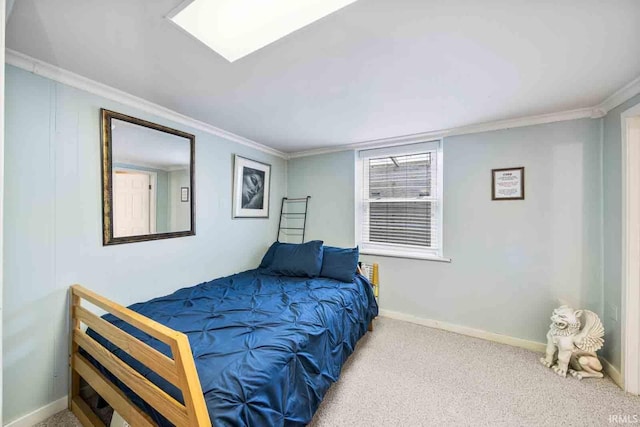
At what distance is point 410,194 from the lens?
3076mm

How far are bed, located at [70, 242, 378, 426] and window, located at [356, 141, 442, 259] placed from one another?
44.7 inches

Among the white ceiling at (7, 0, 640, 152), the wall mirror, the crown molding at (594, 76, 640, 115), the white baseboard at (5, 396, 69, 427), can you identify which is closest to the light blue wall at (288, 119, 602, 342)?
the crown molding at (594, 76, 640, 115)

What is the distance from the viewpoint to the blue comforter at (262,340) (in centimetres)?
118

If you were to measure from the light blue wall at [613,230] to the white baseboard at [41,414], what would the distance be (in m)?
3.86

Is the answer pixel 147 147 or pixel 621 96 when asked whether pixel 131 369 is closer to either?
pixel 147 147

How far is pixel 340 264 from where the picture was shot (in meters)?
2.75

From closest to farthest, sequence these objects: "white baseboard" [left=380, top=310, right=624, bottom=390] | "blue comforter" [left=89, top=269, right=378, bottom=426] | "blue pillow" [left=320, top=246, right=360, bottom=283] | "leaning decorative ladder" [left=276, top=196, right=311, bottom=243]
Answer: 1. "blue comforter" [left=89, top=269, right=378, bottom=426]
2. "white baseboard" [left=380, top=310, right=624, bottom=390]
3. "blue pillow" [left=320, top=246, right=360, bottom=283]
4. "leaning decorative ladder" [left=276, top=196, right=311, bottom=243]

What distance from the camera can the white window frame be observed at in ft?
9.39

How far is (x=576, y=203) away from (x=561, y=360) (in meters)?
1.28

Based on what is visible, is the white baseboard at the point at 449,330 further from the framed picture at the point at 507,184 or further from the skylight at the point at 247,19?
the skylight at the point at 247,19

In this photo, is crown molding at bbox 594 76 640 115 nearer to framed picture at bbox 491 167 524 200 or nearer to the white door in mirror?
framed picture at bbox 491 167 524 200

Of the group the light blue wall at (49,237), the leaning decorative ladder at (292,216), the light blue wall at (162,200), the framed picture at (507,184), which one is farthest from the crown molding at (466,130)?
the light blue wall at (49,237)

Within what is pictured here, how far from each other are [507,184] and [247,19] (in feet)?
8.35

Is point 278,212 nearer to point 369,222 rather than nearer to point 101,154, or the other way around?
point 369,222
